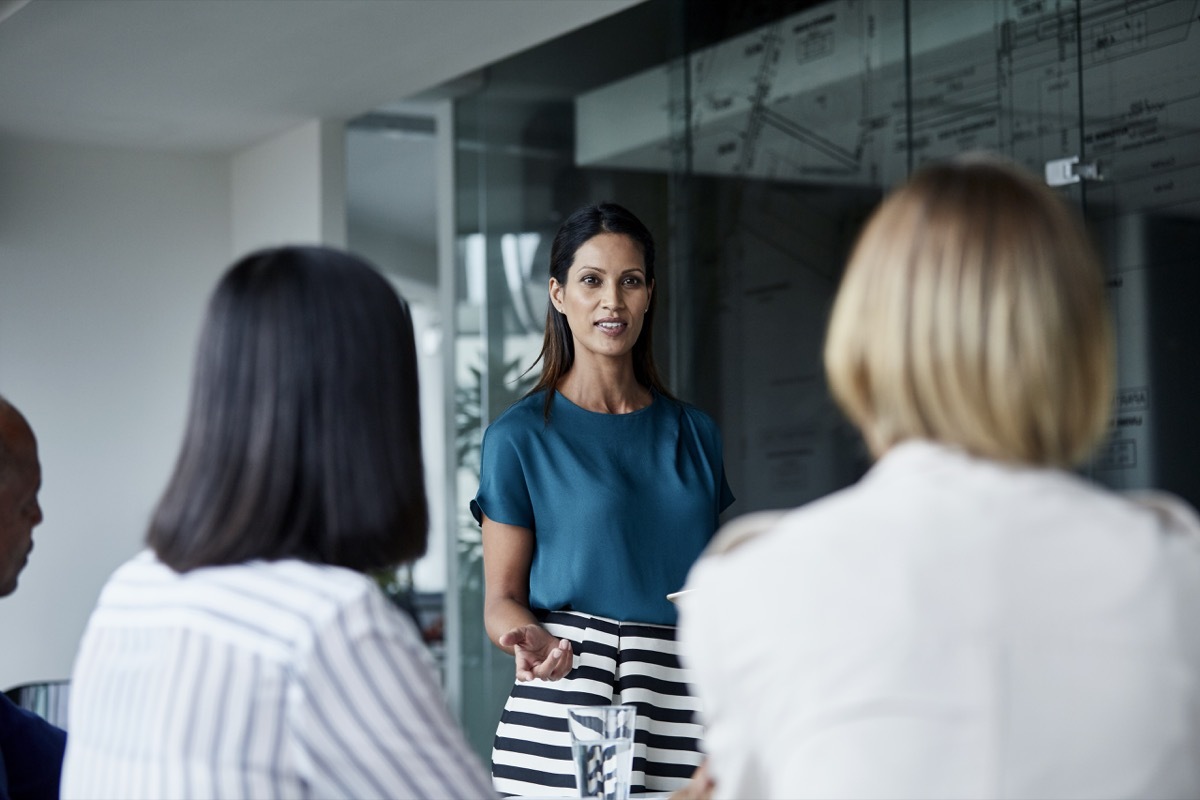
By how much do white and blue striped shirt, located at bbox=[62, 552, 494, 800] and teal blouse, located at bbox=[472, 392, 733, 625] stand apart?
1274mm

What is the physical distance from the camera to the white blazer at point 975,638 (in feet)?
3.44

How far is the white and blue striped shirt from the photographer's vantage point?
3.71 ft

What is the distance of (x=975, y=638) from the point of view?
1.05 metres

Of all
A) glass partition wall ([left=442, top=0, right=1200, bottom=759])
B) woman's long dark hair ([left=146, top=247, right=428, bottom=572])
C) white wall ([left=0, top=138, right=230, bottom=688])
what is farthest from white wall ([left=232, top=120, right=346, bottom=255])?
woman's long dark hair ([left=146, top=247, right=428, bottom=572])

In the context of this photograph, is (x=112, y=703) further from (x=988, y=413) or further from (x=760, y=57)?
(x=760, y=57)

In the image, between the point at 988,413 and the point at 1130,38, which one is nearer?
the point at 988,413

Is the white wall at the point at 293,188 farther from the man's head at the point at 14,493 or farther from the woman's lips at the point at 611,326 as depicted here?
the man's head at the point at 14,493

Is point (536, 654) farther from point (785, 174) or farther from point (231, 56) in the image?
point (231, 56)

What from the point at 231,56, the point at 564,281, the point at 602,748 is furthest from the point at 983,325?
the point at 231,56

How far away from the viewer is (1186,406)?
3.46m

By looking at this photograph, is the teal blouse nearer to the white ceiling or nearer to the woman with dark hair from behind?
the woman with dark hair from behind

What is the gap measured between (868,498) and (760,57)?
12.9ft

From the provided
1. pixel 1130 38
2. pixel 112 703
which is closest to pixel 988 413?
pixel 112 703

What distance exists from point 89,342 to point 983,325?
577cm
